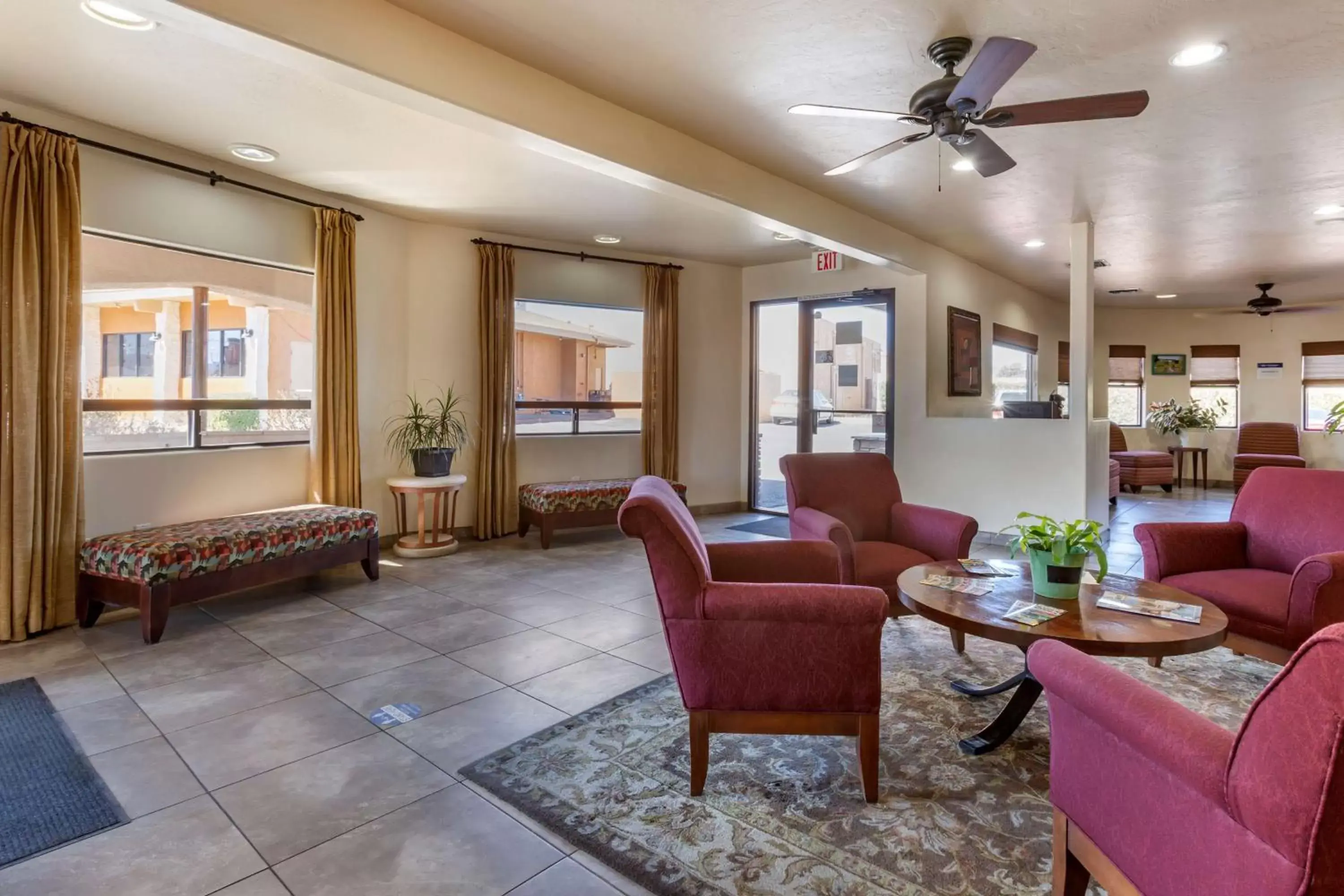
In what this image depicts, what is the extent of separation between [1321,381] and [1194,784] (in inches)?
454

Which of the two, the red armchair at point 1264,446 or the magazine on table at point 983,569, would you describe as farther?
the red armchair at point 1264,446

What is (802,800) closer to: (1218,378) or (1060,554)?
(1060,554)

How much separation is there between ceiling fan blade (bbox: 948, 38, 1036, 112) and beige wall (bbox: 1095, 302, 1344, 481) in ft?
29.4

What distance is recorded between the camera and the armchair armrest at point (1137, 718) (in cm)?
117

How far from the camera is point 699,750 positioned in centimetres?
212

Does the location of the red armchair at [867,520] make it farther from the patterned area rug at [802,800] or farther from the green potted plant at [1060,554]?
the green potted plant at [1060,554]

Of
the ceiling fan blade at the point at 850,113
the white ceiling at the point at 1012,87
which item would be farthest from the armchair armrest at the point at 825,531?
the white ceiling at the point at 1012,87

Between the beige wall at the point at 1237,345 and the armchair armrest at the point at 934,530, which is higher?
the beige wall at the point at 1237,345

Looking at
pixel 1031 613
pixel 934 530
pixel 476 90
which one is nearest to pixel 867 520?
pixel 934 530

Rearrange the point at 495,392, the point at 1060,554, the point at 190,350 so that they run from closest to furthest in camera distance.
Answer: the point at 1060,554 → the point at 190,350 → the point at 495,392

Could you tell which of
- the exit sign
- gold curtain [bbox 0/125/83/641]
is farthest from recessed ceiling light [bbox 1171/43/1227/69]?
gold curtain [bbox 0/125/83/641]

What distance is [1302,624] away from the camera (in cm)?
257

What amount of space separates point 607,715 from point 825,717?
36.3 inches

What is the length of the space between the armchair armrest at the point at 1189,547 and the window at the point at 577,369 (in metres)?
4.67
